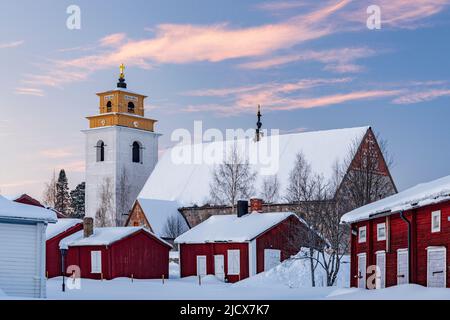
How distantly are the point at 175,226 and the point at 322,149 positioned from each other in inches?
627

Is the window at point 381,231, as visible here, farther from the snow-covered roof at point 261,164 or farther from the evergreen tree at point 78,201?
the evergreen tree at point 78,201

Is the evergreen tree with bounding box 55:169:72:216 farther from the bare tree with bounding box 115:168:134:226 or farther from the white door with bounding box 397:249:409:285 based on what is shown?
the white door with bounding box 397:249:409:285

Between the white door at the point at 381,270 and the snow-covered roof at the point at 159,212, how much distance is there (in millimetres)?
42063

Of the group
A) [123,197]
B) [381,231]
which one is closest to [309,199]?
[381,231]

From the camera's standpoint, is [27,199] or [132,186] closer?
[27,199]

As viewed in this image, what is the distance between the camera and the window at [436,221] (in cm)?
2608

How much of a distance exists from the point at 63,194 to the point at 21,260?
4059 inches

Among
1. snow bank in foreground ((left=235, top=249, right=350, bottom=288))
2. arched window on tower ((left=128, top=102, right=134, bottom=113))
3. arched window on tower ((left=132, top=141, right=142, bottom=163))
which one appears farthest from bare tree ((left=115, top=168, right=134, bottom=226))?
snow bank in foreground ((left=235, top=249, right=350, bottom=288))

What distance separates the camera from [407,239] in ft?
Answer: 94.2

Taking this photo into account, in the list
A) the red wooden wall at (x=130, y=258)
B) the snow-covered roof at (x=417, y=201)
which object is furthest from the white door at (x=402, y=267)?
the red wooden wall at (x=130, y=258)
